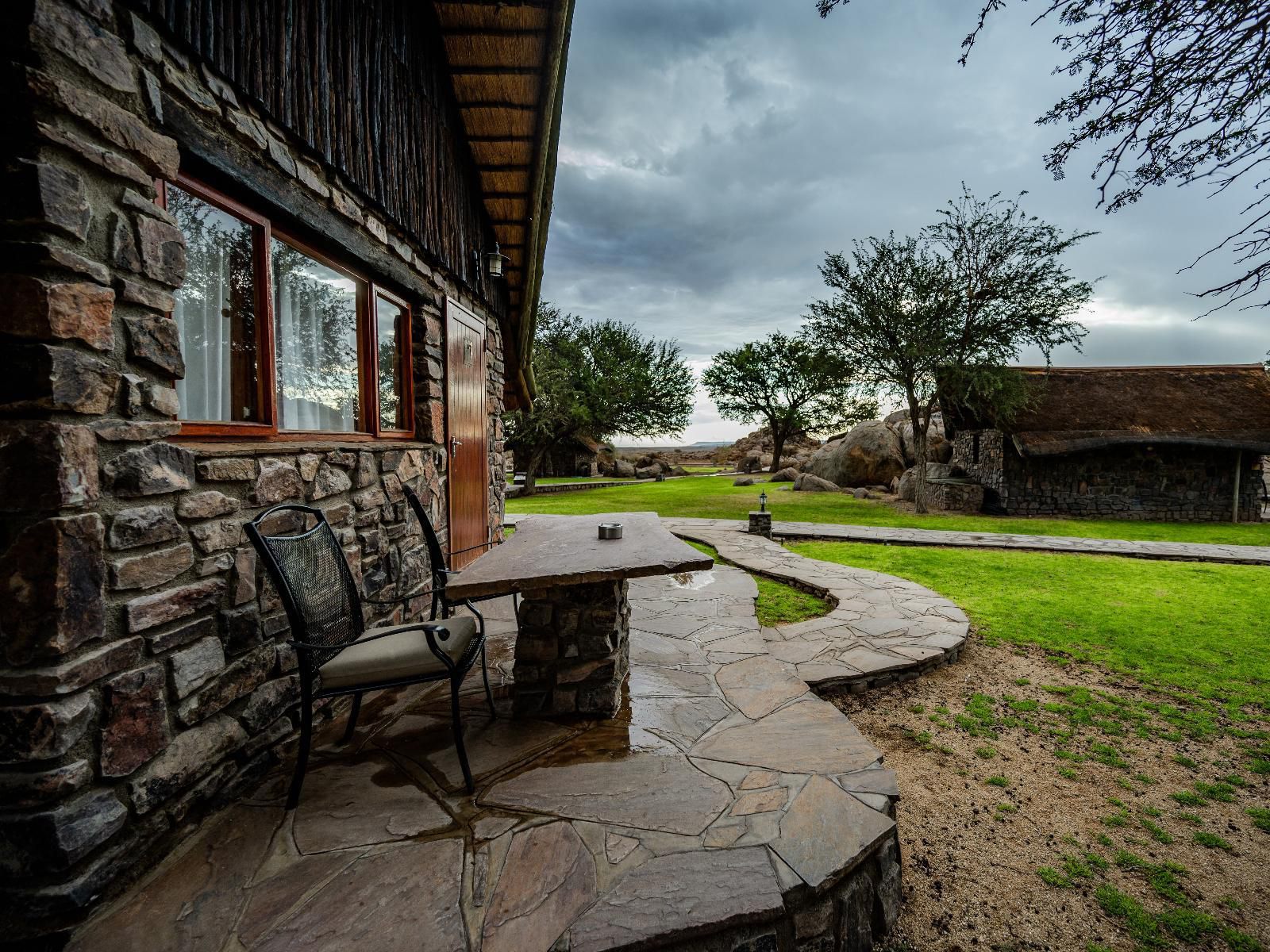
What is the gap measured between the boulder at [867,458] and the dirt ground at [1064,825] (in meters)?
15.9

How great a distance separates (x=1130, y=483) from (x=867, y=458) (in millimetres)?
6831

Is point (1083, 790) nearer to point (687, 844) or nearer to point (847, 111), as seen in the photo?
point (687, 844)

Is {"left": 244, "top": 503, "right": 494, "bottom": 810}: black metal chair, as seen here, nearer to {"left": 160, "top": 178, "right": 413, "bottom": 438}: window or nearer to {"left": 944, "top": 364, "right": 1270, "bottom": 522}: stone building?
{"left": 160, "top": 178, "right": 413, "bottom": 438}: window

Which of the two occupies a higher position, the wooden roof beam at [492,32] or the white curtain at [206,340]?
the wooden roof beam at [492,32]

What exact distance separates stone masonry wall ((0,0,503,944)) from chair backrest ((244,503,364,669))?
0.21 meters

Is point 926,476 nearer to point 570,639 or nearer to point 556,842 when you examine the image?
point 570,639

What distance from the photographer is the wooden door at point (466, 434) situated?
16.2ft


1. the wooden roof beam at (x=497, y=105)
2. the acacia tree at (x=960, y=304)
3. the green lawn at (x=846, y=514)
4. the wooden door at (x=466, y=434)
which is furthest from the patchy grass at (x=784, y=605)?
the acacia tree at (x=960, y=304)

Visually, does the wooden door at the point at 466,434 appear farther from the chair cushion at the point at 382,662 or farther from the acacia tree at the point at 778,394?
the acacia tree at the point at 778,394

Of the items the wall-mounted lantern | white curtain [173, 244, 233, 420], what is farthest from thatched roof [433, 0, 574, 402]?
white curtain [173, 244, 233, 420]

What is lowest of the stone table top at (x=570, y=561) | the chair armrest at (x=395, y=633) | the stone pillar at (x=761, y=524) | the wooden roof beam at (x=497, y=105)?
the stone pillar at (x=761, y=524)

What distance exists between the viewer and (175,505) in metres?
1.98

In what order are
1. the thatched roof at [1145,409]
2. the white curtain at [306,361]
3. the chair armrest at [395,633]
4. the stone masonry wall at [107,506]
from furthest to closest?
the thatched roof at [1145,409] < the white curtain at [306,361] < the chair armrest at [395,633] < the stone masonry wall at [107,506]

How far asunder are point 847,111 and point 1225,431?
13.7 metres
